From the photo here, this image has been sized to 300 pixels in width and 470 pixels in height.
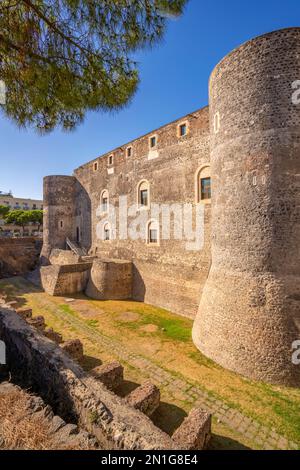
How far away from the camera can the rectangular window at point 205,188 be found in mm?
11750

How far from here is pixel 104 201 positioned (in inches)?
793

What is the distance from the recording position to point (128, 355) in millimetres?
8609

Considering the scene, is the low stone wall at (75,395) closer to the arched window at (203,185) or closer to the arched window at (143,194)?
the arched window at (203,185)

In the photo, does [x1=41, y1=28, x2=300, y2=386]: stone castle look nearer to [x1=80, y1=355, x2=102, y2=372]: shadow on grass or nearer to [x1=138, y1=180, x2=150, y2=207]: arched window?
[x1=80, y1=355, x2=102, y2=372]: shadow on grass

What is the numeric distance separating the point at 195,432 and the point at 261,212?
19.3 ft

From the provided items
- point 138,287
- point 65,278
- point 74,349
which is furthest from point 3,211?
point 74,349

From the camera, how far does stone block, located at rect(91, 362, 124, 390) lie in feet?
20.3

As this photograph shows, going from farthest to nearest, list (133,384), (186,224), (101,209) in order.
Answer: (101,209)
(186,224)
(133,384)

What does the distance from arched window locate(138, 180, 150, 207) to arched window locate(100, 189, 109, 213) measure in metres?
4.53

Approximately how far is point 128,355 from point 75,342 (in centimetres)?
209

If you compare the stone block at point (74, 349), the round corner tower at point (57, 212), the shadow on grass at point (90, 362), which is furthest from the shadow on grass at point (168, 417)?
the round corner tower at point (57, 212)
